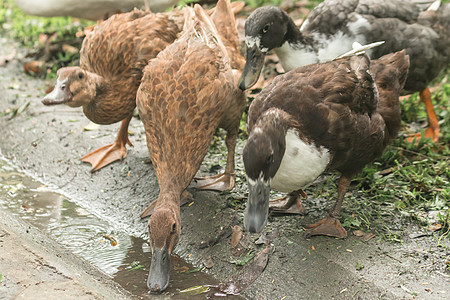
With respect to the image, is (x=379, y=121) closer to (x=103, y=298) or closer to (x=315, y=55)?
(x=315, y=55)

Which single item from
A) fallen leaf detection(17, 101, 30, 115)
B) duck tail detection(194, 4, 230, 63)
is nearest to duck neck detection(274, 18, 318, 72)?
duck tail detection(194, 4, 230, 63)

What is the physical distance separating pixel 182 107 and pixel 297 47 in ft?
4.83

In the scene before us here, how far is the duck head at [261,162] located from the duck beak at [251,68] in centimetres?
120

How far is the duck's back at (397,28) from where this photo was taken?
4.83m

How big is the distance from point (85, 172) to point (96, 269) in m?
1.47

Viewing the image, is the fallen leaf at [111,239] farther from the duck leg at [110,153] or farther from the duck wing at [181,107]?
the duck leg at [110,153]

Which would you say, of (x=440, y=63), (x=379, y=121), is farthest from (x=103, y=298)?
(x=440, y=63)

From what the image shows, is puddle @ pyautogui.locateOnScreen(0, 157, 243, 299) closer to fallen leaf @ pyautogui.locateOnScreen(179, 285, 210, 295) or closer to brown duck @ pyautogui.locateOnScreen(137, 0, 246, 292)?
fallen leaf @ pyautogui.locateOnScreen(179, 285, 210, 295)

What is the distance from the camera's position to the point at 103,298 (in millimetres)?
3080

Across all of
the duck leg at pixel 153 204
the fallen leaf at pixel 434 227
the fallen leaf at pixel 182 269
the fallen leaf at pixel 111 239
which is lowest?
the fallen leaf at pixel 111 239

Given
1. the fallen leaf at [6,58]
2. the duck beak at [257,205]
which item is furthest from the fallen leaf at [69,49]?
the duck beak at [257,205]

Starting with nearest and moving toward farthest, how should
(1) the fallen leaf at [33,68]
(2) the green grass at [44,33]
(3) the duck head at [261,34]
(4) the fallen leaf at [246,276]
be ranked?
1. (4) the fallen leaf at [246,276]
2. (3) the duck head at [261,34]
3. (1) the fallen leaf at [33,68]
4. (2) the green grass at [44,33]

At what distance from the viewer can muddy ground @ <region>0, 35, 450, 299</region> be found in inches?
135

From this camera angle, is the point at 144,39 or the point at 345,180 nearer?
the point at 345,180
